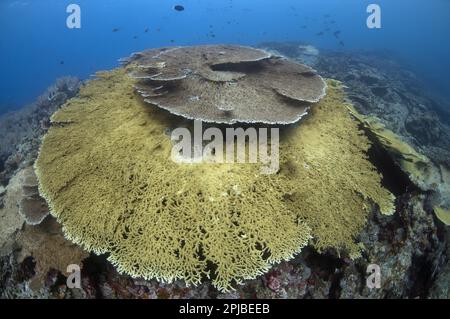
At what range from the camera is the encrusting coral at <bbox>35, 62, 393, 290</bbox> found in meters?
2.87

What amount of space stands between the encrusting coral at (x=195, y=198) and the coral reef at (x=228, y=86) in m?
0.35

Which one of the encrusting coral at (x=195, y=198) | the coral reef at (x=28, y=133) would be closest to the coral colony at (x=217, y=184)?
the encrusting coral at (x=195, y=198)

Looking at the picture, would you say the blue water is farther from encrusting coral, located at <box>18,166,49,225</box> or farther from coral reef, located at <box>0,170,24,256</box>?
encrusting coral, located at <box>18,166,49,225</box>

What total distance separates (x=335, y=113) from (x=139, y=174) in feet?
9.71

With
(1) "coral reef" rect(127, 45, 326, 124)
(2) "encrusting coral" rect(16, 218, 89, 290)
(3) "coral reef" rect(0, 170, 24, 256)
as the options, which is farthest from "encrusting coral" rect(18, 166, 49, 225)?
(1) "coral reef" rect(127, 45, 326, 124)

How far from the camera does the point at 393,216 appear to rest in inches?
157

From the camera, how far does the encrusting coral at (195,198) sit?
287cm

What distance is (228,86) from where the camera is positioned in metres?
3.87

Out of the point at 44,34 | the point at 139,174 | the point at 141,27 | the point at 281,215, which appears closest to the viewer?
the point at 281,215

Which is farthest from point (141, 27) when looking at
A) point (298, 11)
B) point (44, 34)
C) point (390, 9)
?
point (390, 9)

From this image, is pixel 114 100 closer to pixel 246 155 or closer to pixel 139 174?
pixel 139 174

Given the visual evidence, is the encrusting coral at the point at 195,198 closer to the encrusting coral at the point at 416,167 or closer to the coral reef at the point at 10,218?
the encrusting coral at the point at 416,167

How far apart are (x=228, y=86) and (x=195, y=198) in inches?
63.7

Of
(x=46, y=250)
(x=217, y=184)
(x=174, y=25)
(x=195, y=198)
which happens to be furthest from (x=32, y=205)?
(x=174, y=25)
